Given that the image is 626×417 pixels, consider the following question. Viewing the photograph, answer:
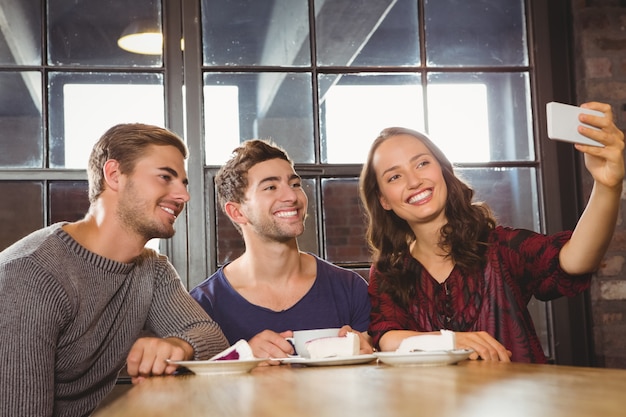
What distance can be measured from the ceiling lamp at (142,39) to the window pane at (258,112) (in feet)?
0.77

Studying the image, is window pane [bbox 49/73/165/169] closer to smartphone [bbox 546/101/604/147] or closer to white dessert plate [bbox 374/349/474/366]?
white dessert plate [bbox 374/349/474/366]

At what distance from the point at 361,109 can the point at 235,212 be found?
78 cm

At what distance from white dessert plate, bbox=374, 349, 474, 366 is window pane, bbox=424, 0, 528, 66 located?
2026 mm

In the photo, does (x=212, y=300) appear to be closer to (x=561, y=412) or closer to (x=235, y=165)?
(x=235, y=165)

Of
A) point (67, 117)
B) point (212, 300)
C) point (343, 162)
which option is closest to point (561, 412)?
point (212, 300)

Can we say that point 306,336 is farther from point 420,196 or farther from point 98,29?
point 98,29

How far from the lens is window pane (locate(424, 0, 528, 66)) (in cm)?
338

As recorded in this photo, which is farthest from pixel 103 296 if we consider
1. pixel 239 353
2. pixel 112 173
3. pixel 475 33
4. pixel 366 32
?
pixel 475 33

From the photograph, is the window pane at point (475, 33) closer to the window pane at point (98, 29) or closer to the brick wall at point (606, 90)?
the brick wall at point (606, 90)

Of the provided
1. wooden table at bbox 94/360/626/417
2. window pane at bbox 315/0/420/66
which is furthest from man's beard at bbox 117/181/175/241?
window pane at bbox 315/0/420/66

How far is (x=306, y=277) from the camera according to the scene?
2.76 m

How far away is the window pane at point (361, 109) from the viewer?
3.26m

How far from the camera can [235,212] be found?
112 inches

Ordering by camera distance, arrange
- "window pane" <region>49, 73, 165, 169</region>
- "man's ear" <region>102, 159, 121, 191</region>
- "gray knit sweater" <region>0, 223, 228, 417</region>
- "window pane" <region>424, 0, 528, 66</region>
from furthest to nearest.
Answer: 1. "window pane" <region>424, 0, 528, 66</region>
2. "window pane" <region>49, 73, 165, 169</region>
3. "man's ear" <region>102, 159, 121, 191</region>
4. "gray knit sweater" <region>0, 223, 228, 417</region>
